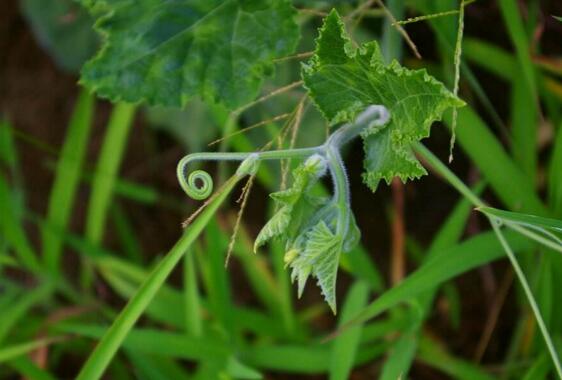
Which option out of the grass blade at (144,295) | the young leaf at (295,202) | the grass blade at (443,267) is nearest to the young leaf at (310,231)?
the young leaf at (295,202)

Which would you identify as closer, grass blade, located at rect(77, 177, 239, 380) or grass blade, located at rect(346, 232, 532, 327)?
grass blade, located at rect(77, 177, 239, 380)

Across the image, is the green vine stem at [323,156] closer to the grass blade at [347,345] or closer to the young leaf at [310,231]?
the young leaf at [310,231]

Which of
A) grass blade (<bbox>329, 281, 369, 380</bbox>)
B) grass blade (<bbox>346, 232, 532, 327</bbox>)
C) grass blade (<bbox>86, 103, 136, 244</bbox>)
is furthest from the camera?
grass blade (<bbox>86, 103, 136, 244</bbox>)

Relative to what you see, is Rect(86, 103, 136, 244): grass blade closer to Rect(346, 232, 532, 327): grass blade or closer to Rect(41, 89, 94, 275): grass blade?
Rect(41, 89, 94, 275): grass blade

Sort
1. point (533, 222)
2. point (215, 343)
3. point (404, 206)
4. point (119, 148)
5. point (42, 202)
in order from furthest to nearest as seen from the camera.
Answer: point (42, 202), point (404, 206), point (119, 148), point (215, 343), point (533, 222)

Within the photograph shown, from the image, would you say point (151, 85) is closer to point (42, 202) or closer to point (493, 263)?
point (493, 263)

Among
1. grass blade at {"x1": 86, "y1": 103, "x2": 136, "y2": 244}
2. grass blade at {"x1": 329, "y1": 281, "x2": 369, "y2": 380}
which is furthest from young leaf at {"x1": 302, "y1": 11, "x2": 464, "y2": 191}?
grass blade at {"x1": 86, "y1": 103, "x2": 136, "y2": 244}

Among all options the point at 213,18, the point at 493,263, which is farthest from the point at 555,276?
the point at 213,18
